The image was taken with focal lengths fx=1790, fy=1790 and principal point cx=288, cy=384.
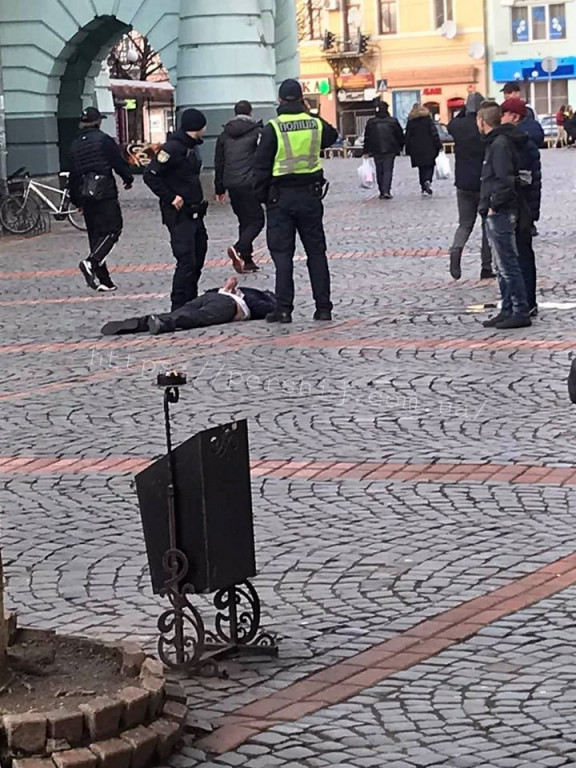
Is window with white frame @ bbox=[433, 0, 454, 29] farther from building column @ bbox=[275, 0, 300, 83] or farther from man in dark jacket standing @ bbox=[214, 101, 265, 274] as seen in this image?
man in dark jacket standing @ bbox=[214, 101, 265, 274]

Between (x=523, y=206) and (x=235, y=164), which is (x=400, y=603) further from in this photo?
(x=235, y=164)

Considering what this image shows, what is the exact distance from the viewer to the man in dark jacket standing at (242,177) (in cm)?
1880

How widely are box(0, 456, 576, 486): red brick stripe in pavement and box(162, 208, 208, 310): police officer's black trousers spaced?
596 centimetres

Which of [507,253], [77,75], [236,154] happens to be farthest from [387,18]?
[507,253]

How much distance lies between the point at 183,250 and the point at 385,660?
956 centimetres

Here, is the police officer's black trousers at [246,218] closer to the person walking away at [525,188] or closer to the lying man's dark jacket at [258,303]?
the lying man's dark jacket at [258,303]

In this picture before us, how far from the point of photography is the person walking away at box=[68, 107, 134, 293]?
1755 cm

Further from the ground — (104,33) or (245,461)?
(104,33)

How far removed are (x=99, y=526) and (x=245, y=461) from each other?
1996 mm

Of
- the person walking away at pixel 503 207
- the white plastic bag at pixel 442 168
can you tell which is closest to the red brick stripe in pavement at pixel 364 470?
the person walking away at pixel 503 207

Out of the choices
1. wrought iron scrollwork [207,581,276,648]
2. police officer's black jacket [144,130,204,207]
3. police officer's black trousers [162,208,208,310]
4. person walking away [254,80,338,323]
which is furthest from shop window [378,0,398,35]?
wrought iron scrollwork [207,581,276,648]

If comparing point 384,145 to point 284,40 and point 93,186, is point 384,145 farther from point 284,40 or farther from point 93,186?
point 93,186

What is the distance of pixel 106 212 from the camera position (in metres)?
17.8

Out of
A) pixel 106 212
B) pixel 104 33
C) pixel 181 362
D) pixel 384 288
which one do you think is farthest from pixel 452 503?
pixel 104 33
